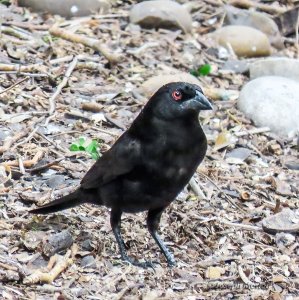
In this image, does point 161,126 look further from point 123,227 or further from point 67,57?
point 67,57

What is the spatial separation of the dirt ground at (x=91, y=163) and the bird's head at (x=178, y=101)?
3.01ft

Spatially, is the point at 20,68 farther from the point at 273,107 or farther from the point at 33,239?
the point at 33,239

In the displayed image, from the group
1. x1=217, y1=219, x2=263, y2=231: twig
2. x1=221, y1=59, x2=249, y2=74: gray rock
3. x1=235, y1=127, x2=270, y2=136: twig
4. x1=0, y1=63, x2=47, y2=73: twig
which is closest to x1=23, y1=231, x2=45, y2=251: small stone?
x1=217, y1=219, x2=263, y2=231: twig

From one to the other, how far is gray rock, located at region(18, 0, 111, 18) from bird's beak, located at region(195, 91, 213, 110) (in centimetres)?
461

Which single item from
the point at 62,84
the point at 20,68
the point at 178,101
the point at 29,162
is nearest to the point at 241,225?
the point at 178,101

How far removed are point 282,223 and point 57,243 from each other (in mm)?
1691

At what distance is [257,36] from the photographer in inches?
394

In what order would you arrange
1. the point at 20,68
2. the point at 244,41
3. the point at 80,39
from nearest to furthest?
the point at 20,68, the point at 80,39, the point at 244,41

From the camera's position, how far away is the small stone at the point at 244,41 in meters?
9.94

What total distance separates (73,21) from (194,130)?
448 cm

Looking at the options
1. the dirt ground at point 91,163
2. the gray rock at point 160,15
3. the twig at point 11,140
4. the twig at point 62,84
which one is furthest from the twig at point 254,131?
the gray rock at point 160,15

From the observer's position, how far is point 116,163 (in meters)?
5.38

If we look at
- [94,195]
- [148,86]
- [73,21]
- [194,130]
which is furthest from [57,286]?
[73,21]

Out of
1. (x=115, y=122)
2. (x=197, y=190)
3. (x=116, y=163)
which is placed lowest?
(x=115, y=122)
